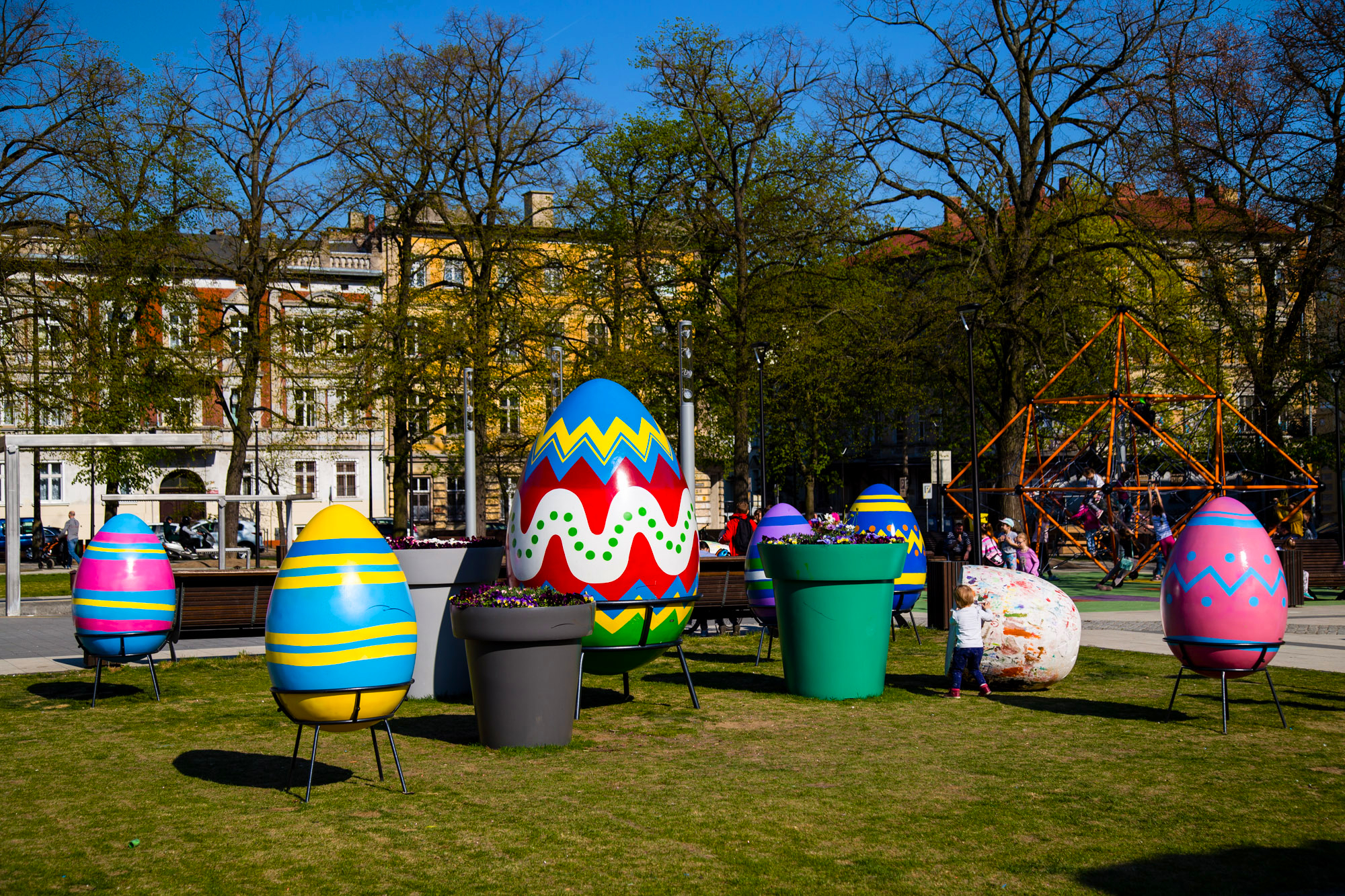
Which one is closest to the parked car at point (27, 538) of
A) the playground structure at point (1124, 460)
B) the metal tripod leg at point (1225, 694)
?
the playground structure at point (1124, 460)

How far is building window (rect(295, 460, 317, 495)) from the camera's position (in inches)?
2400

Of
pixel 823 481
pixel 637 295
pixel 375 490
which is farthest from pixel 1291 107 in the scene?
pixel 375 490

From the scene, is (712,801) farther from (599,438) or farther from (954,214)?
(954,214)

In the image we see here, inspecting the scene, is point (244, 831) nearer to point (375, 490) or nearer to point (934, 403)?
point (934, 403)

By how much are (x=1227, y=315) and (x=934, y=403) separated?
71.7 feet

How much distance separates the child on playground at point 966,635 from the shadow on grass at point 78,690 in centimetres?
843

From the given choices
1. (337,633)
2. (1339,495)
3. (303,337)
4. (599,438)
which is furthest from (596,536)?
(1339,495)

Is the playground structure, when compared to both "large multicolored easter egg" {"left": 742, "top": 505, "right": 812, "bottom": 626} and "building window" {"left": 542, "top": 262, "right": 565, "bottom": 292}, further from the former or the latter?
"building window" {"left": 542, "top": 262, "right": 565, "bottom": 292}

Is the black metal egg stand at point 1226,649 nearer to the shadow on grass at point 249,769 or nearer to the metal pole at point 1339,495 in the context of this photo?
the shadow on grass at point 249,769

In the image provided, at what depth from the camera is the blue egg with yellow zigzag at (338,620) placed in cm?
752

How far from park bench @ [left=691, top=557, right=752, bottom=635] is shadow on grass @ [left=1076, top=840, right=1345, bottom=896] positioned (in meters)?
11.5

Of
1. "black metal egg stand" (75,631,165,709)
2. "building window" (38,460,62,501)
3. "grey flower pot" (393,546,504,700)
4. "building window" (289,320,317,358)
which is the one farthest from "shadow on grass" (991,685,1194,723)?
"building window" (38,460,62,501)

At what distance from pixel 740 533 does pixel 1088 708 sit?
1129 cm

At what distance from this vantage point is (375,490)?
205 feet
